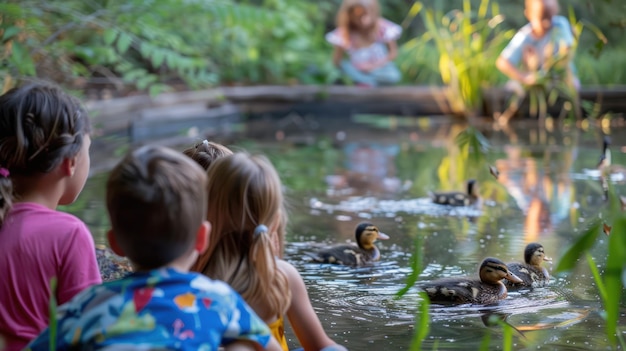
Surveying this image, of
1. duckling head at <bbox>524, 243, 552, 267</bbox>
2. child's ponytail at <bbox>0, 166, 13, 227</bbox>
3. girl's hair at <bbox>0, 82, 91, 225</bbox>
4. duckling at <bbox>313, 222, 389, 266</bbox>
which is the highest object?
girl's hair at <bbox>0, 82, 91, 225</bbox>

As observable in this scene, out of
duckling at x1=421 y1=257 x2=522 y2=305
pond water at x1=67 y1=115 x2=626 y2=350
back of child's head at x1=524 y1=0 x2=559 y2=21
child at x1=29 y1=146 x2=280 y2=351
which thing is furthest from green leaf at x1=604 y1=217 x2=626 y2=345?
back of child's head at x1=524 y1=0 x2=559 y2=21

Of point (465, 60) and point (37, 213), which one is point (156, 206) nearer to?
point (37, 213)

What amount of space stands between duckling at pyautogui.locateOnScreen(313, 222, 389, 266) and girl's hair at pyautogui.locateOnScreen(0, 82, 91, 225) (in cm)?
232

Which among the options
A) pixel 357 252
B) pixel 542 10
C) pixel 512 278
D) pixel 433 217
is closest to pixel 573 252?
pixel 512 278

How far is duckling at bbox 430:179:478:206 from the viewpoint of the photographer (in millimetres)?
6363

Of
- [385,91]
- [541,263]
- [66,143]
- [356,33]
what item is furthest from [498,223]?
[356,33]

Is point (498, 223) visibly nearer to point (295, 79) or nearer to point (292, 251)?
point (292, 251)

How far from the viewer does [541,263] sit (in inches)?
175

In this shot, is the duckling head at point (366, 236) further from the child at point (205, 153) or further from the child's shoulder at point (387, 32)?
the child's shoulder at point (387, 32)

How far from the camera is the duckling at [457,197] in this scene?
6363mm

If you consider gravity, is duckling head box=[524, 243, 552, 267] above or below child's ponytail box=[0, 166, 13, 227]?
below

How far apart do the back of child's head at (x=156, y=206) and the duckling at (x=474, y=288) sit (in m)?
2.08

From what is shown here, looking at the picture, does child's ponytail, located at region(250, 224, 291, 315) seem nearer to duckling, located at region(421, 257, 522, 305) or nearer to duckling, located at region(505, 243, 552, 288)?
duckling, located at region(421, 257, 522, 305)

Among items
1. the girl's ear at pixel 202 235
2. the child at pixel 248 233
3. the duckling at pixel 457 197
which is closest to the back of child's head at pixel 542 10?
the duckling at pixel 457 197
